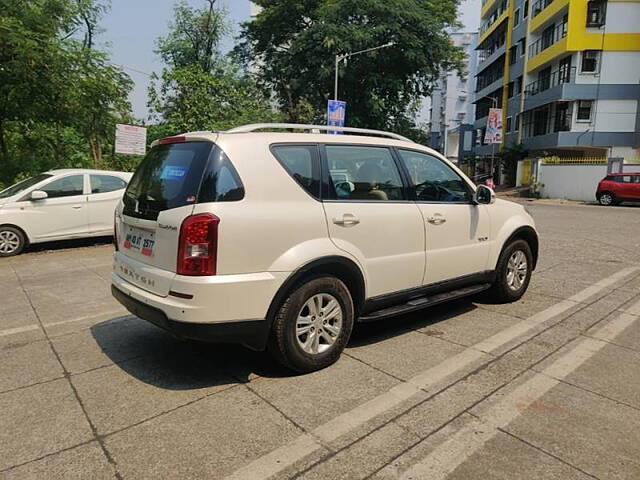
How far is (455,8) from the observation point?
32.5 meters

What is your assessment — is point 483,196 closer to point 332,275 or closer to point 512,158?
point 332,275

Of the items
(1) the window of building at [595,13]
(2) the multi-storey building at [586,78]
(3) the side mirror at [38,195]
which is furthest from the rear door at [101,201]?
(1) the window of building at [595,13]

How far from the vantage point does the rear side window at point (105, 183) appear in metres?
9.41

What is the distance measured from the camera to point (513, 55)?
41.8m

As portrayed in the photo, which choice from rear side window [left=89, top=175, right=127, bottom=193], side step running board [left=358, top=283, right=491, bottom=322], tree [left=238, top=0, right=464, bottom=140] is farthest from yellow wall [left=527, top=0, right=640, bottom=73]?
side step running board [left=358, top=283, right=491, bottom=322]

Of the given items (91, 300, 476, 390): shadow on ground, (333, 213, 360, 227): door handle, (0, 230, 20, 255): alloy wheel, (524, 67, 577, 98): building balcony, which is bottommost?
(91, 300, 476, 390): shadow on ground

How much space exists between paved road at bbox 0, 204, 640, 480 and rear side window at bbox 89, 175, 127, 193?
468 cm

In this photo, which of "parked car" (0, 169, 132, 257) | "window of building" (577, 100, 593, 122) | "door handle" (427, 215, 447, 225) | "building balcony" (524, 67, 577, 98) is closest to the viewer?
"door handle" (427, 215, 447, 225)

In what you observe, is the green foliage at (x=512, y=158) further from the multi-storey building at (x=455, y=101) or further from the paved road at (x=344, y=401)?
the multi-storey building at (x=455, y=101)

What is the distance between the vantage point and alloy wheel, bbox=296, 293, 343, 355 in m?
3.49

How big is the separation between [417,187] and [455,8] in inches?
1302

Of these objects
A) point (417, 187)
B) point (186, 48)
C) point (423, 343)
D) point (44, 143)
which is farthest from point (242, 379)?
point (186, 48)

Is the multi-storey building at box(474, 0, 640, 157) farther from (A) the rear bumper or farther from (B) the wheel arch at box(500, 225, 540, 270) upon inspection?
(A) the rear bumper

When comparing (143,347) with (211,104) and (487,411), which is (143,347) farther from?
(211,104)
